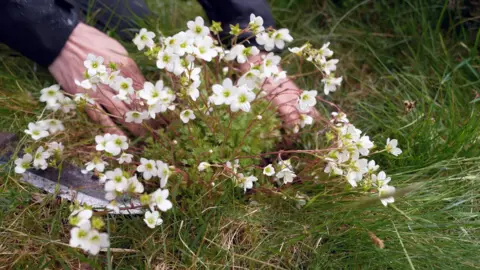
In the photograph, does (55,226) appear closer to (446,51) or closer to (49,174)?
(49,174)

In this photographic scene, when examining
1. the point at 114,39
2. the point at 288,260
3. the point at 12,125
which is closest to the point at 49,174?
the point at 12,125

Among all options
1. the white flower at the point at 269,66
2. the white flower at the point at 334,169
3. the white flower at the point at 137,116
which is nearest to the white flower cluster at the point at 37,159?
the white flower at the point at 137,116

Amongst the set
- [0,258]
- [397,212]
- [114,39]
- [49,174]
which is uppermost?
[114,39]

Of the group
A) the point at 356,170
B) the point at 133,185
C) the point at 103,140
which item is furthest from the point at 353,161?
the point at 103,140

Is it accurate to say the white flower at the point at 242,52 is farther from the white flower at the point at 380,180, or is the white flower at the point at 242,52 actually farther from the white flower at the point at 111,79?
the white flower at the point at 380,180

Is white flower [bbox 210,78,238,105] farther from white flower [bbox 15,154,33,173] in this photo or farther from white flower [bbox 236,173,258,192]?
white flower [bbox 15,154,33,173]

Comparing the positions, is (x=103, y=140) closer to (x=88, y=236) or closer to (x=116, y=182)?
(x=116, y=182)
